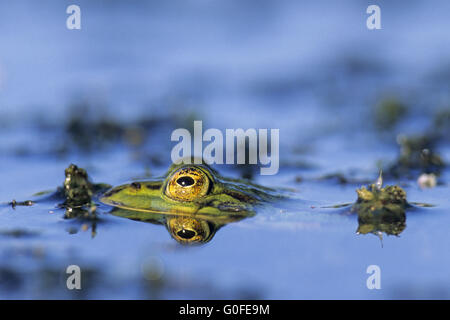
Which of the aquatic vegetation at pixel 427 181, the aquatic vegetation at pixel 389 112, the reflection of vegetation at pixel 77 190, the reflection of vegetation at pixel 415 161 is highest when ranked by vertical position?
the aquatic vegetation at pixel 389 112

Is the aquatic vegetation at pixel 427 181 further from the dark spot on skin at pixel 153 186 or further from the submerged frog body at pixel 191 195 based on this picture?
the dark spot on skin at pixel 153 186

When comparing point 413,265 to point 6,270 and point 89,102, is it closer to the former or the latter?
point 6,270

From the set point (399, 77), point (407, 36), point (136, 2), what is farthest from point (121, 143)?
point (407, 36)

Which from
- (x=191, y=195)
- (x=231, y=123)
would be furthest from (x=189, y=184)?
(x=231, y=123)

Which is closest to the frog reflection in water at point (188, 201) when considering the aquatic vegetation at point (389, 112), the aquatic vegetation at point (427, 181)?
the aquatic vegetation at point (427, 181)

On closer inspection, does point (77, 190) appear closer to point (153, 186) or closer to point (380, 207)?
point (153, 186)

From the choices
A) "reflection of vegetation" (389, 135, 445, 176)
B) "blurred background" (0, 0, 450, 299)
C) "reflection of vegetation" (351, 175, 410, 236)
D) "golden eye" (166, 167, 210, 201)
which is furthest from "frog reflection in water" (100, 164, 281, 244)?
"reflection of vegetation" (389, 135, 445, 176)
